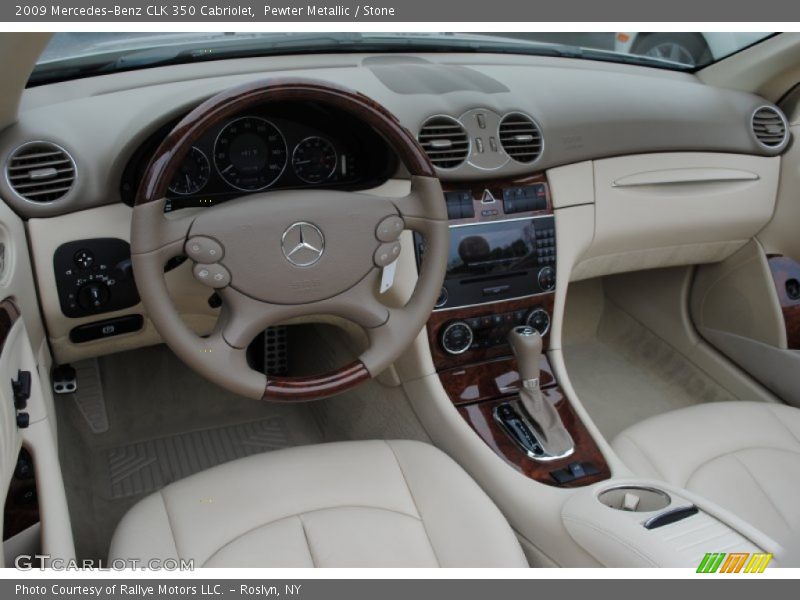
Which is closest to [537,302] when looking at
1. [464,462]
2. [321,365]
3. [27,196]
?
[464,462]

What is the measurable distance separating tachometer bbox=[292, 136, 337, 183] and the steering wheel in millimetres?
247

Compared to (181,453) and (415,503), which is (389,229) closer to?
(415,503)

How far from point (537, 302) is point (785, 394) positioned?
34.3 inches

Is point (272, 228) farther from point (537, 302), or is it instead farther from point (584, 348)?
point (584, 348)

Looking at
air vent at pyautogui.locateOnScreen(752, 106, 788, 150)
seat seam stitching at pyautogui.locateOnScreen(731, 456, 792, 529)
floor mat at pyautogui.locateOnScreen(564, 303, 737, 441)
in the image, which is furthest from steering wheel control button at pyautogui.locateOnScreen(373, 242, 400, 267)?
air vent at pyautogui.locateOnScreen(752, 106, 788, 150)

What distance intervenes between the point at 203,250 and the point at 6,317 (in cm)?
33

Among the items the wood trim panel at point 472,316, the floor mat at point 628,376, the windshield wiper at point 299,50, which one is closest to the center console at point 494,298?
the wood trim panel at point 472,316

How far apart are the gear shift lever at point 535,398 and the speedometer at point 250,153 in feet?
2.13

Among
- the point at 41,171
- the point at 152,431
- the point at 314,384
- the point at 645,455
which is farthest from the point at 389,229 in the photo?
the point at 152,431

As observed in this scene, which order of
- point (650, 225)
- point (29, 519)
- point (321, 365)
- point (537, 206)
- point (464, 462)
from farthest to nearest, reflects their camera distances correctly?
point (321, 365) < point (650, 225) < point (537, 206) < point (464, 462) < point (29, 519)

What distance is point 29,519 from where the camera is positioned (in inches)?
47.2

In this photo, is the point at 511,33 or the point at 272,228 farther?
the point at 511,33

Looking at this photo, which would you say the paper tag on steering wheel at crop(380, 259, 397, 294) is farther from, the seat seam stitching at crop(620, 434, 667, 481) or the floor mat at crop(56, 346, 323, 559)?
the floor mat at crop(56, 346, 323, 559)

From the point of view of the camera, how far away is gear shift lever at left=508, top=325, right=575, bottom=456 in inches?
67.5
